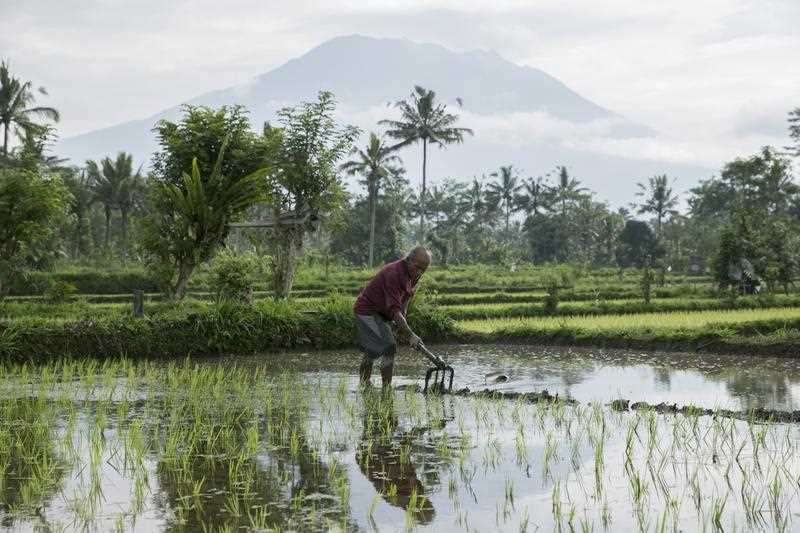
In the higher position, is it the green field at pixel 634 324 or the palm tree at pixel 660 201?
the palm tree at pixel 660 201

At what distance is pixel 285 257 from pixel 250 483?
39.4 feet

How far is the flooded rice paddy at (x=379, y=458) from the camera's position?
4531mm

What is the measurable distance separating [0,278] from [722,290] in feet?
56.6

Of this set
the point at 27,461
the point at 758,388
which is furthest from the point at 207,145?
the point at 27,461

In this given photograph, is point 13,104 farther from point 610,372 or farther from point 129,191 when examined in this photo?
point 610,372

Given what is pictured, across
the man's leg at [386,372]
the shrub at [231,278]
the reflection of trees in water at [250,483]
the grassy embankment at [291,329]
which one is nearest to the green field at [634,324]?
the grassy embankment at [291,329]

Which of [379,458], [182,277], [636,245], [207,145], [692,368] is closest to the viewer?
[379,458]

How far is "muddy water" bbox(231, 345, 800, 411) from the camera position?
8.66 m

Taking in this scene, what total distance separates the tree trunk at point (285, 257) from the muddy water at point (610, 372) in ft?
12.6

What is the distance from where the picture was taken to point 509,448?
6.25 m

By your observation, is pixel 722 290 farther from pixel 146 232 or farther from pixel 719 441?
pixel 719 441

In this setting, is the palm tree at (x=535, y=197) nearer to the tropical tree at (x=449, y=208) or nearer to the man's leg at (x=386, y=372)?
the tropical tree at (x=449, y=208)

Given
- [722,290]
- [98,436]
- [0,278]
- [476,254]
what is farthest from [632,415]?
[476,254]

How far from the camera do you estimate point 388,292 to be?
852 cm
